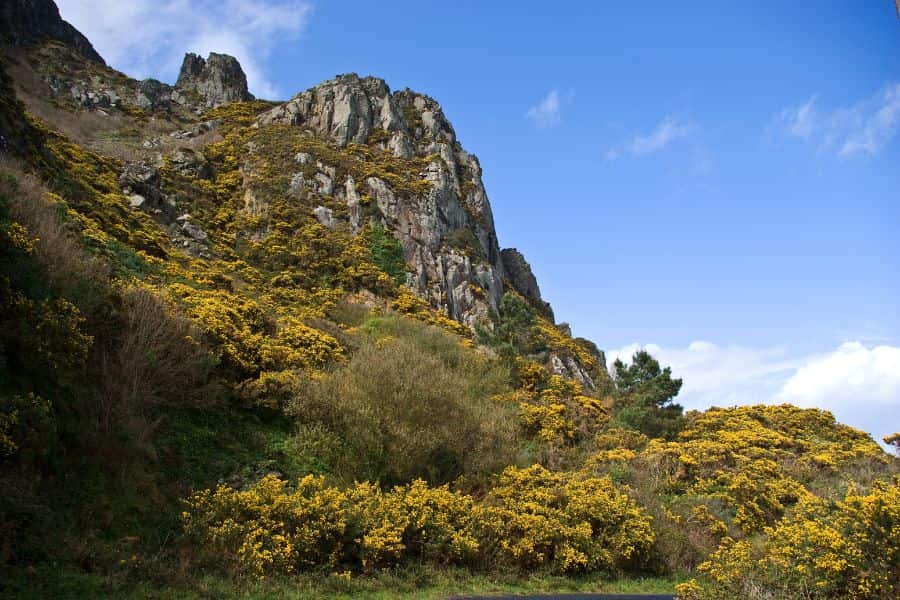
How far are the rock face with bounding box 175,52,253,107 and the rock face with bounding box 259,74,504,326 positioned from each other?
26.3 m

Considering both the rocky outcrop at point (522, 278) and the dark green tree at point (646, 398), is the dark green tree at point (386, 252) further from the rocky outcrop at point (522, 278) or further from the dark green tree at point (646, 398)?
the rocky outcrop at point (522, 278)

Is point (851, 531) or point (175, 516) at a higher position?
point (851, 531)

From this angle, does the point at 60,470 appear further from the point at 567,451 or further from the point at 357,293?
the point at 357,293

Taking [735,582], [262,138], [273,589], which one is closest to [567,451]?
[735,582]

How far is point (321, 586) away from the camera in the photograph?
11383 mm

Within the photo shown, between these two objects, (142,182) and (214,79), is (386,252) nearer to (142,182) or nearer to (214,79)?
(142,182)

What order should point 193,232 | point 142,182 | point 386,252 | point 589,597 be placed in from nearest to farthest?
point 589,597 < point 193,232 < point 142,182 < point 386,252

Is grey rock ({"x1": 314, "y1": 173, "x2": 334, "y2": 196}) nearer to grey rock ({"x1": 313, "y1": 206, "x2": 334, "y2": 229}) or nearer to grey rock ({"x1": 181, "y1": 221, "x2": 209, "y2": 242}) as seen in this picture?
grey rock ({"x1": 313, "y1": 206, "x2": 334, "y2": 229})

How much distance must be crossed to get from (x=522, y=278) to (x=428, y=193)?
23.3 meters

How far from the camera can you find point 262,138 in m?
60.3

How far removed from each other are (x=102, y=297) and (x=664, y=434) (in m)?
28.8

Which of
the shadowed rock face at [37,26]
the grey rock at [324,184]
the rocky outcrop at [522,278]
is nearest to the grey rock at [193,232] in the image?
the grey rock at [324,184]

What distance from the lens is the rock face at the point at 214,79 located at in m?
89.6

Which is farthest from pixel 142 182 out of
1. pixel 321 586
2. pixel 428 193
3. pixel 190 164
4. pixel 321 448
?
pixel 321 586
